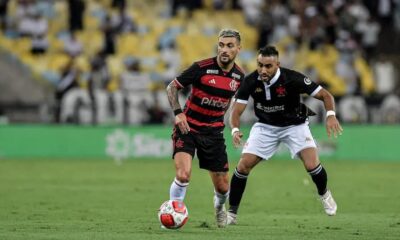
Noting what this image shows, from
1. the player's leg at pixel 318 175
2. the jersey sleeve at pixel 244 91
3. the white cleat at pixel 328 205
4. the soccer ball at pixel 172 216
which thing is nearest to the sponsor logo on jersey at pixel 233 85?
the jersey sleeve at pixel 244 91

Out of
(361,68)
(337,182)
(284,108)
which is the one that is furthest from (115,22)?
(284,108)

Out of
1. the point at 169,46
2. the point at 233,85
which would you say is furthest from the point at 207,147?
the point at 169,46

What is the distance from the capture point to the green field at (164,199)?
1207 cm

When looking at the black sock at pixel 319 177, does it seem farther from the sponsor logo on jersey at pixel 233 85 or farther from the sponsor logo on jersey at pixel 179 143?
the sponsor logo on jersey at pixel 179 143

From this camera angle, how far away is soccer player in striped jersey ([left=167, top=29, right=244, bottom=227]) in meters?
12.5

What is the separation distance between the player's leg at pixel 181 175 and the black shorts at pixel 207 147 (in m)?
0.19

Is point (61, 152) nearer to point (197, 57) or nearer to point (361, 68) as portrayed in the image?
point (197, 57)

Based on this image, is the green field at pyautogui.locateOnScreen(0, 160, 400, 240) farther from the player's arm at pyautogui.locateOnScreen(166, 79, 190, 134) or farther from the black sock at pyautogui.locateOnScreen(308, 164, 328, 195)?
the player's arm at pyautogui.locateOnScreen(166, 79, 190, 134)

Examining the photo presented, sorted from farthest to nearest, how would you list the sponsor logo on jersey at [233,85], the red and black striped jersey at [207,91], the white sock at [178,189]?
1. the sponsor logo on jersey at [233,85]
2. the red and black striped jersey at [207,91]
3. the white sock at [178,189]

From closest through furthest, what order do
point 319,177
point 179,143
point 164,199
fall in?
1. point 179,143
2. point 319,177
3. point 164,199

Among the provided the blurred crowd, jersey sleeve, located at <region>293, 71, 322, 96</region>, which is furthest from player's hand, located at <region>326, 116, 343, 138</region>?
the blurred crowd

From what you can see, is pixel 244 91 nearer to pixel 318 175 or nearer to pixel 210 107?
pixel 210 107

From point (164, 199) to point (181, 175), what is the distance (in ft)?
18.8

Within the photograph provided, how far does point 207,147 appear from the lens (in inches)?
498
